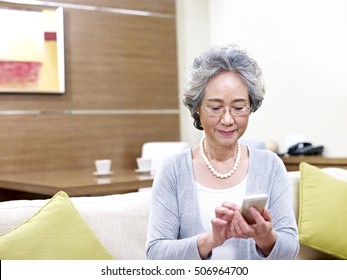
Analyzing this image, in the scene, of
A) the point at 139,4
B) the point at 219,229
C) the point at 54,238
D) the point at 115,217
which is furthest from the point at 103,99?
the point at 219,229

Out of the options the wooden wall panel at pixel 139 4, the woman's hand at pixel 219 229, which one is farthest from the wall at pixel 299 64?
the woman's hand at pixel 219 229

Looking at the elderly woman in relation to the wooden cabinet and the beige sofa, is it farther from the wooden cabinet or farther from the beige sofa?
the wooden cabinet

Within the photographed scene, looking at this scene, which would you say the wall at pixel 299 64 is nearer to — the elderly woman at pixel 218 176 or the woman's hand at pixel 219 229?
the elderly woman at pixel 218 176

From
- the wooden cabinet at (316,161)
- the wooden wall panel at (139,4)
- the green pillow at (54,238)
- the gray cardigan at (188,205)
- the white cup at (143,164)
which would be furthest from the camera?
the wooden wall panel at (139,4)

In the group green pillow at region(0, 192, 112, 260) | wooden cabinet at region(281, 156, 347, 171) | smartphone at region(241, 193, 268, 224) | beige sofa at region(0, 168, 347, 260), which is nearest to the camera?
smartphone at region(241, 193, 268, 224)

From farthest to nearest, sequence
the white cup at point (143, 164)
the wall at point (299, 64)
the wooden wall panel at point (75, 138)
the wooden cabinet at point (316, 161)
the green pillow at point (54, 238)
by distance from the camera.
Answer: the wooden wall panel at point (75, 138)
the wall at point (299, 64)
the wooden cabinet at point (316, 161)
the white cup at point (143, 164)
the green pillow at point (54, 238)

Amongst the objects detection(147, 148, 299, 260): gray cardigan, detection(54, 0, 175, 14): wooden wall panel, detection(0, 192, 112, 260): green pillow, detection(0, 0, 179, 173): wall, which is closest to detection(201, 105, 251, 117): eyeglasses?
detection(147, 148, 299, 260): gray cardigan

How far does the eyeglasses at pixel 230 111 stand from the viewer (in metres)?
1.62

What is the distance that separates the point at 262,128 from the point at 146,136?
906 millimetres

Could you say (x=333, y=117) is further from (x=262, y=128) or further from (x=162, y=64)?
(x=162, y=64)

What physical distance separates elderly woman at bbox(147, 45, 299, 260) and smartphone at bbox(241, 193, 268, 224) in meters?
0.18

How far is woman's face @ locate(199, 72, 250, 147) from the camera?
162 cm

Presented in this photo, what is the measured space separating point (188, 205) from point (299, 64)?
2766 mm

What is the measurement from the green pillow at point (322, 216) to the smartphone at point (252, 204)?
1287mm
